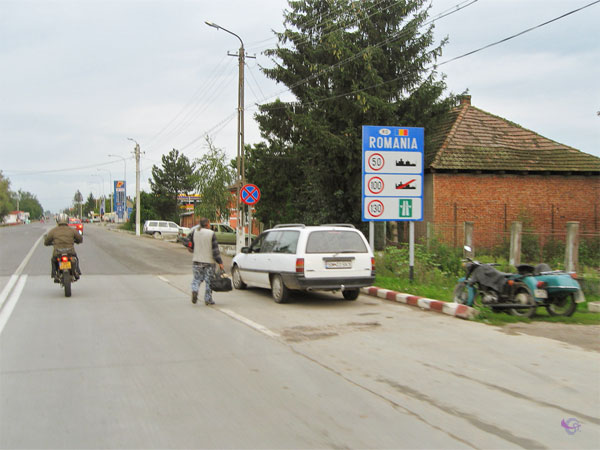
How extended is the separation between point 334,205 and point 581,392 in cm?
1763

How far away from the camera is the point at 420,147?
548 inches

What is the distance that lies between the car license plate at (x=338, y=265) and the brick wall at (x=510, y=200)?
13.0 meters

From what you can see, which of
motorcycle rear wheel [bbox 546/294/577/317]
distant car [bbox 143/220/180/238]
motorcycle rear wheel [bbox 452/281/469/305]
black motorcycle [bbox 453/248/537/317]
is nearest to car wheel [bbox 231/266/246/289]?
motorcycle rear wheel [bbox 452/281/469/305]

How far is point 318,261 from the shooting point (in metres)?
10.5

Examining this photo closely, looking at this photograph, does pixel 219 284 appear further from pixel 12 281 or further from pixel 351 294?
pixel 12 281

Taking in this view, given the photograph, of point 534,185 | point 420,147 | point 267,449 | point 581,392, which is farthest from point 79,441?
point 534,185

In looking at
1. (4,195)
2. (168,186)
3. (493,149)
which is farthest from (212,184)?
(4,195)

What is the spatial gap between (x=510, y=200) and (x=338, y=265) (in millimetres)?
15941

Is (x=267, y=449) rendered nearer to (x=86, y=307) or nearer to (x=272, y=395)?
(x=272, y=395)

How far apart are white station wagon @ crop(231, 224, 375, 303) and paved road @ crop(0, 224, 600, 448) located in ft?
2.76

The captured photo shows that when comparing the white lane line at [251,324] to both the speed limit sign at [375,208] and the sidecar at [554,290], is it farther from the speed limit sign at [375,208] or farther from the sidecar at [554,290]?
the speed limit sign at [375,208]

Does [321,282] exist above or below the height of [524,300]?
above

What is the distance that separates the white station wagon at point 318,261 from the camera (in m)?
10.5

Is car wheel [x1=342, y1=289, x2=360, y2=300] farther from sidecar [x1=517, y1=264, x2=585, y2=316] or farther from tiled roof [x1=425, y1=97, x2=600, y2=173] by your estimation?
tiled roof [x1=425, y1=97, x2=600, y2=173]
